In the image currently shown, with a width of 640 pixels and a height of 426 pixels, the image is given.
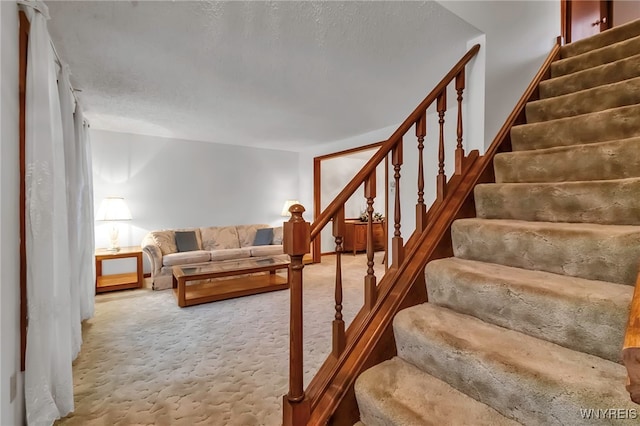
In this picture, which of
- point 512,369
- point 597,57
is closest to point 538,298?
point 512,369

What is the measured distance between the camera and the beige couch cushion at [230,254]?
466cm

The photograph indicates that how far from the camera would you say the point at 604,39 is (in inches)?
98.9

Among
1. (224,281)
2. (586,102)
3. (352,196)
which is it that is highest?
(586,102)

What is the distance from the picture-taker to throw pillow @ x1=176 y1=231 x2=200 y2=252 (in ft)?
15.5

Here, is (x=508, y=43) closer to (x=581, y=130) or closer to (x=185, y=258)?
(x=581, y=130)

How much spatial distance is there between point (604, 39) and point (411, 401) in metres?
3.24

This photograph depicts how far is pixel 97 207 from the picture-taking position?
4.55 m

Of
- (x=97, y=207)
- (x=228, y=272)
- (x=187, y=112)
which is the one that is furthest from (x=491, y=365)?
(x=97, y=207)

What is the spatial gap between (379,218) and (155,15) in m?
6.19

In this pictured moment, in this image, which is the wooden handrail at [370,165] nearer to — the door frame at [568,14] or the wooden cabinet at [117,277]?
the door frame at [568,14]

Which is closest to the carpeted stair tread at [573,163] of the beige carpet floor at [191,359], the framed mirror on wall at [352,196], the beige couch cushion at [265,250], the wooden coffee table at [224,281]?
the beige carpet floor at [191,359]

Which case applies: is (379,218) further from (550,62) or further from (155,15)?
(155,15)

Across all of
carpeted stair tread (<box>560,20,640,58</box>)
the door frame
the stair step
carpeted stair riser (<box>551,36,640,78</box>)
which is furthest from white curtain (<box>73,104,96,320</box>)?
the door frame

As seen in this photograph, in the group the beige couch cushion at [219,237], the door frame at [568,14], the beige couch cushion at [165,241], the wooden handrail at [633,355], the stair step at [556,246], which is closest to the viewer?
the wooden handrail at [633,355]
